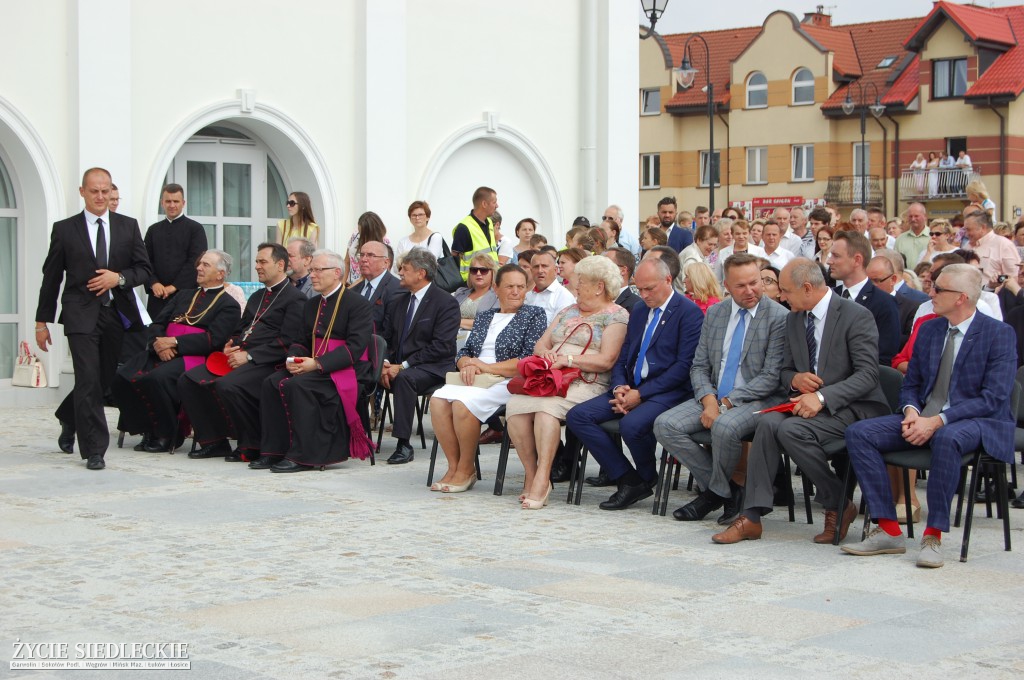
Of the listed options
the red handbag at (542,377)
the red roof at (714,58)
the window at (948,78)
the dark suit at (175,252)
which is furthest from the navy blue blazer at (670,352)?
→ the red roof at (714,58)

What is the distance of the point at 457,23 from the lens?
57.1 feet

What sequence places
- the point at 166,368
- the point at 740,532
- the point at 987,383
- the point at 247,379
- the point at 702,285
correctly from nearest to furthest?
the point at 987,383
the point at 740,532
the point at 702,285
the point at 247,379
the point at 166,368

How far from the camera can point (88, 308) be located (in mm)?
10289

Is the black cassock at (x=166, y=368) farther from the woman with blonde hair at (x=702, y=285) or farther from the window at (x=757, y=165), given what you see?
the window at (x=757, y=165)

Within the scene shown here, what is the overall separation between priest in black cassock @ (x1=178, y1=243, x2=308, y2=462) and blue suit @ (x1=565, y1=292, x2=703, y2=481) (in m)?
2.99

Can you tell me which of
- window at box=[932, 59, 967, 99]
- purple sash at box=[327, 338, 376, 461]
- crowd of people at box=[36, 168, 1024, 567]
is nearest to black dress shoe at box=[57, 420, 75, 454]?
crowd of people at box=[36, 168, 1024, 567]

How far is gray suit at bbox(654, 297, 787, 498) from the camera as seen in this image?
26.5 ft

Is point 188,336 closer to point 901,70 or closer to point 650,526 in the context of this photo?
point 650,526

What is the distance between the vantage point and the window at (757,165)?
181 ft

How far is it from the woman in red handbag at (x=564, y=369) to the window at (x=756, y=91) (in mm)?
48089

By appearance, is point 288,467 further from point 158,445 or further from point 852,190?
point 852,190

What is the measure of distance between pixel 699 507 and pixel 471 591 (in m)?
2.32

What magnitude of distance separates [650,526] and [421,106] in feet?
32.4

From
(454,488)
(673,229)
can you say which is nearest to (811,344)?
(454,488)
